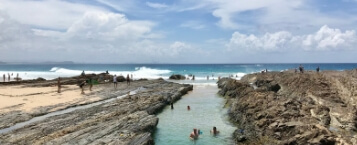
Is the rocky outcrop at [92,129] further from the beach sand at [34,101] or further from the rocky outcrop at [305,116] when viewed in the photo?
the rocky outcrop at [305,116]

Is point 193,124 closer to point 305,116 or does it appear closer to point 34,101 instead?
point 305,116

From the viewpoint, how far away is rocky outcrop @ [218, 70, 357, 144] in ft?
51.9

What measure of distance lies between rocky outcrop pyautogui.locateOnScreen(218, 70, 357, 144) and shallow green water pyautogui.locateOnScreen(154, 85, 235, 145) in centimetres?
120

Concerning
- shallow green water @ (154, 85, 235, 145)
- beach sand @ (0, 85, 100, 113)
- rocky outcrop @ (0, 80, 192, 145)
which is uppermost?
beach sand @ (0, 85, 100, 113)

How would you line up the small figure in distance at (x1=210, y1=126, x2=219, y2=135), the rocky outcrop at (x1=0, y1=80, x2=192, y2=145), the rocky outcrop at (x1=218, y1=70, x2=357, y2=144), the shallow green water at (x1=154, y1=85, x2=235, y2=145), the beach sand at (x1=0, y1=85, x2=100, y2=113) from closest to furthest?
the rocky outcrop at (x1=218, y1=70, x2=357, y2=144) → the rocky outcrop at (x1=0, y1=80, x2=192, y2=145) → the shallow green water at (x1=154, y1=85, x2=235, y2=145) → the small figure in distance at (x1=210, y1=126, x2=219, y2=135) → the beach sand at (x1=0, y1=85, x2=100, y2=113)

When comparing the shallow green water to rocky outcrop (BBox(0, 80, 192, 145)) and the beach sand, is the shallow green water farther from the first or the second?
the beach sand

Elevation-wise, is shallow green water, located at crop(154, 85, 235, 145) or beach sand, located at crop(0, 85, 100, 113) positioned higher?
beach sand, located at crop(0, 85, 100, 113)

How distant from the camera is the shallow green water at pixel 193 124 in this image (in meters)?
19.8

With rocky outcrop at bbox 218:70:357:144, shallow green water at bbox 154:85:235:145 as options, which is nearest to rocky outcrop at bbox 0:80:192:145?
shallow green water at bbox 154:85:235:145

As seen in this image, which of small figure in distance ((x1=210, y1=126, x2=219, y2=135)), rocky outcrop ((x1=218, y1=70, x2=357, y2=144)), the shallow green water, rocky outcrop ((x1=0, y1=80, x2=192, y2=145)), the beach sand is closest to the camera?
rocky outcrop ((x1=218, y1=70, x2=357, y2=144))

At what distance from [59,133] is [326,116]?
61.1 ft

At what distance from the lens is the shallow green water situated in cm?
1975

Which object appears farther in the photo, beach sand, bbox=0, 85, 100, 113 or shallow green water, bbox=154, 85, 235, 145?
beach sand, bbox=0, 85, 100, 113

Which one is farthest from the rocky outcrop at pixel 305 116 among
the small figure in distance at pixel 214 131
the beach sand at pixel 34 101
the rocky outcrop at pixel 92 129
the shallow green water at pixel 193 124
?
the beach sand at pixel 34 101
